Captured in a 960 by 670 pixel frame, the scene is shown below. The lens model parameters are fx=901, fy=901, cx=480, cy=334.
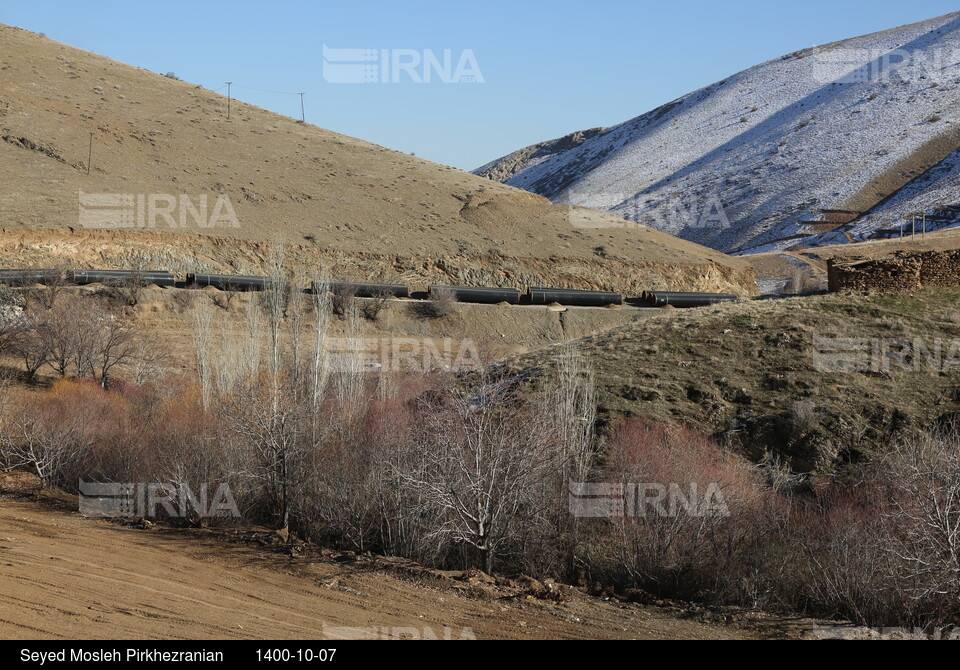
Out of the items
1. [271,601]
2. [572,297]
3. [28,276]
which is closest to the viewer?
[271,601]

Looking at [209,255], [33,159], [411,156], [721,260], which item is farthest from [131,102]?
[721,260]

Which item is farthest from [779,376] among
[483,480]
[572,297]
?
[572,297]

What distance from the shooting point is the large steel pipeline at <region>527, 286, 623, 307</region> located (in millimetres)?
46438

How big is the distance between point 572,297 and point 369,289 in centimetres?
1049

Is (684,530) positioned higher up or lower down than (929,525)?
lower down

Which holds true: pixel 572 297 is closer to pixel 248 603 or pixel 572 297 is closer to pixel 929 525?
pixel 929 525

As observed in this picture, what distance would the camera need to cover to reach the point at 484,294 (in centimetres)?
4616

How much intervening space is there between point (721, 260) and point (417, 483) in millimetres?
46252

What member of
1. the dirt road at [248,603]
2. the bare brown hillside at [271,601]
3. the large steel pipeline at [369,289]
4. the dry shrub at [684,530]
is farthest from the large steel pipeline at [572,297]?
the dirt road at [248,603]

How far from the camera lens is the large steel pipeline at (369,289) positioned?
43312mm

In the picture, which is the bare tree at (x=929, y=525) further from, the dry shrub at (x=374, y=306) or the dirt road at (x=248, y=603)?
the dry shrub at (x=374, y=306)

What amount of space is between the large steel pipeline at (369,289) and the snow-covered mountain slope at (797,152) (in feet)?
139

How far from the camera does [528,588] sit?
15.8m

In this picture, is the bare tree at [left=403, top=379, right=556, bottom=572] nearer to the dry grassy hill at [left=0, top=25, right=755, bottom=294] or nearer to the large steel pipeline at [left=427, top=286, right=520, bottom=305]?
the large steel pipeline at [left=427, top=286, right=520, bottom=305]
